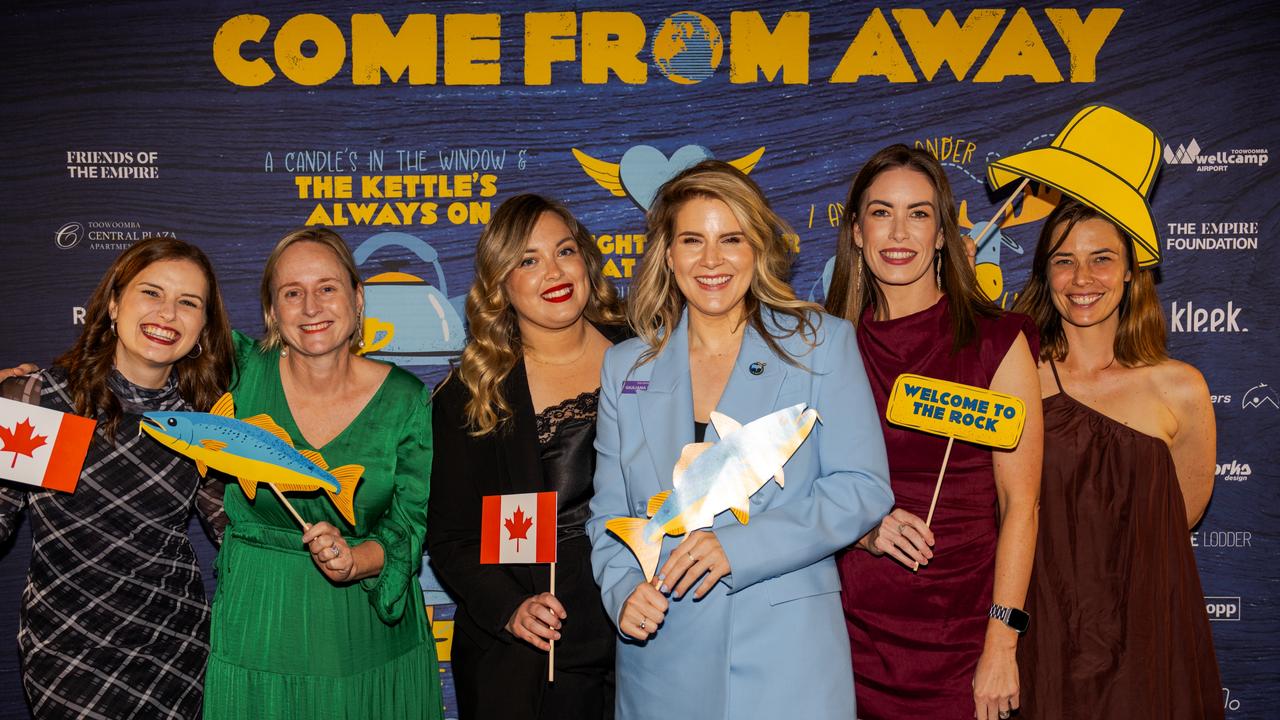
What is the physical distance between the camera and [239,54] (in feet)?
10.1

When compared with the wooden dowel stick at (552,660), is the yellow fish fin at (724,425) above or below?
above

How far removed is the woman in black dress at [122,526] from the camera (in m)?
2.07

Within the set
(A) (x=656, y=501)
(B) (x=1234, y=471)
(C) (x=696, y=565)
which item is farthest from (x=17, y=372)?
(B) (x=1234, y=471)

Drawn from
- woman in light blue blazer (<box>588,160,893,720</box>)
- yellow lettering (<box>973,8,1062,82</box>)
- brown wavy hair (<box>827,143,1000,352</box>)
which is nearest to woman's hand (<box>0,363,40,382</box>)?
woman in light blue blazer (<box>588,160,893,720</box>)

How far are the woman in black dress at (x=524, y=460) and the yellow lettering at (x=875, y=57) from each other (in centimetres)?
129

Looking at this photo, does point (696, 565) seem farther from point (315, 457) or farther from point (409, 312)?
point (409, 312)

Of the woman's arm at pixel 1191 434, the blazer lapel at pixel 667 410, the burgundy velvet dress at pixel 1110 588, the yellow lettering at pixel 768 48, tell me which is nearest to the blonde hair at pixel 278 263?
the blazer lapel at pixel 667 410

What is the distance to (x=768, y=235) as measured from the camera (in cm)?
187

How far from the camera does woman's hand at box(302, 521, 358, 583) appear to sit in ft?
6.62

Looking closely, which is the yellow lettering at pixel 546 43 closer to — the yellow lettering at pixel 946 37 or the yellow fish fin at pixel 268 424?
the yellow lettering at pixel 946 37

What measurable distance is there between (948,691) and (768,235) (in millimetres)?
1073

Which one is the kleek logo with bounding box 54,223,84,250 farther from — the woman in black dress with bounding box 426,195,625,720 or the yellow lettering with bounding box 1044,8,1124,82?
the yellow lettering with bounding box 1044,8,1124,82

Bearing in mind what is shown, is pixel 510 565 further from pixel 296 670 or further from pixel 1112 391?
pixel 1112 391

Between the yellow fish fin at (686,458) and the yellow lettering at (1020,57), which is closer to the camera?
the yellow fish fin at (686,458)
